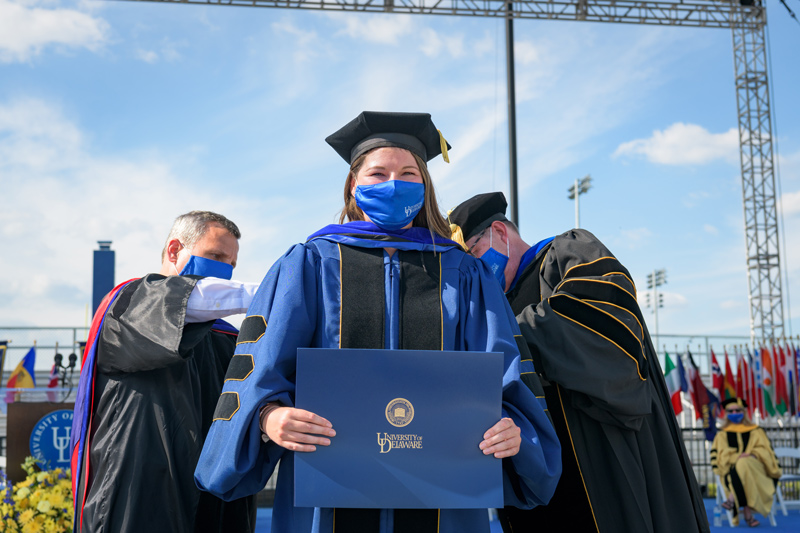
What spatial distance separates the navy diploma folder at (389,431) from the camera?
69.6 inches

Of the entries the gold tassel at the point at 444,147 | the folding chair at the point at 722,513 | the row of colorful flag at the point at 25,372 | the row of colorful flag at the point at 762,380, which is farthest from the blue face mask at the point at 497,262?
the row of colorful flag at the point at 25,372

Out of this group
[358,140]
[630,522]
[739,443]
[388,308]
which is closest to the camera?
[388,308]

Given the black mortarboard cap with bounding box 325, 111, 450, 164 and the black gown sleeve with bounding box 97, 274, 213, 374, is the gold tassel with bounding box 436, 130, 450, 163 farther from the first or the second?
the black gown sleeve with bounding box 97, 274, 213, 374

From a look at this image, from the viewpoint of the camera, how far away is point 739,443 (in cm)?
1068

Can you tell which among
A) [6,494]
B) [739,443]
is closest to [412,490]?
[6,494]

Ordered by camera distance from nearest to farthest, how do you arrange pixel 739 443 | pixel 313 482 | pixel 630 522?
pixel 313 482, pixel 630 522, pixel 739 443

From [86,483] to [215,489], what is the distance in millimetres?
1274

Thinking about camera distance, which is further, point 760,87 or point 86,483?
point 760,87

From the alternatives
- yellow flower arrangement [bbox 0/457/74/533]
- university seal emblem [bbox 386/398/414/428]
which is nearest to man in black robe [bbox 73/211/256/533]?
university seal emblem [bbox 386/398/414/428]

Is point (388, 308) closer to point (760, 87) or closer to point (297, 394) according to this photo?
point (297, 394)

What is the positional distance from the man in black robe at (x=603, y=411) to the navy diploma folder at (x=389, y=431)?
0.93 meters

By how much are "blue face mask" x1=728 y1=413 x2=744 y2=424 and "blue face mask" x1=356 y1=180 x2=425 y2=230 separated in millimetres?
10505

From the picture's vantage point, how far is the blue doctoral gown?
1.89m

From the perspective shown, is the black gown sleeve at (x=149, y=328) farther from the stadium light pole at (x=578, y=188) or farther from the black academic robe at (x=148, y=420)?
the stadium light pole at (x=578, y=188)
